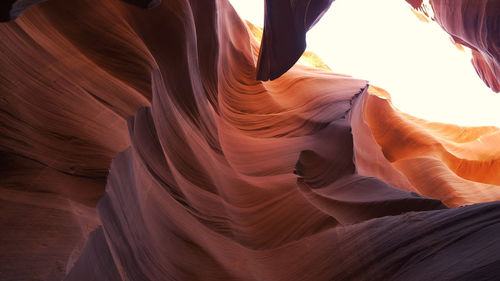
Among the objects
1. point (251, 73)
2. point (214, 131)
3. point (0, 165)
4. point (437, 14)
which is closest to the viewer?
point (0, 165)

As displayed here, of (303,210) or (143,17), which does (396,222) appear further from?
(143,17)

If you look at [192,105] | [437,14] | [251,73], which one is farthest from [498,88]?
[192,105]

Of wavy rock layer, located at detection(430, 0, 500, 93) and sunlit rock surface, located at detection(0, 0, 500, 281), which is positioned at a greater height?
wavy rock layer, located at detection(430, 0, 500, 93)

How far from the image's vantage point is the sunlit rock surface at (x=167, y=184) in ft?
5.36

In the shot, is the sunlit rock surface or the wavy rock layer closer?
the sunlit rock surface

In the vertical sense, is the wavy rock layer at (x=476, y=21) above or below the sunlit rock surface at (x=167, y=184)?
above

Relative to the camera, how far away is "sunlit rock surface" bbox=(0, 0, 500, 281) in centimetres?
163

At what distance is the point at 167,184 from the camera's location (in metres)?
2.29

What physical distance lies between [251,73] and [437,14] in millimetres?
3073

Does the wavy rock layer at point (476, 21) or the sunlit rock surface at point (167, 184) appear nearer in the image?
the sunlit rock surface at point (167, 184)

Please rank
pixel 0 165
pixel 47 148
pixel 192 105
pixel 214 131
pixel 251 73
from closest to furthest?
pixel 0 165, pixel 47 148, pixel 192 105, pixel 214 131, pixel 251 73

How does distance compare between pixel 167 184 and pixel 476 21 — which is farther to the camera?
pixel 476 21

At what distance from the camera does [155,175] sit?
7.35 feet

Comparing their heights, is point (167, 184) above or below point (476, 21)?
below
